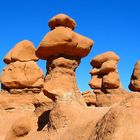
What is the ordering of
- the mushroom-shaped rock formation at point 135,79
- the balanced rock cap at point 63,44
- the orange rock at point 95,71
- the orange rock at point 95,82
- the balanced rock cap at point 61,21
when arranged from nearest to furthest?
the balanced rock cap at point 63,44, the balanced rock cap at point 61,21, the mushroom-shaped rock formation at point 135,79, the orange rock at point 95,82, the orange rock at point 95,71

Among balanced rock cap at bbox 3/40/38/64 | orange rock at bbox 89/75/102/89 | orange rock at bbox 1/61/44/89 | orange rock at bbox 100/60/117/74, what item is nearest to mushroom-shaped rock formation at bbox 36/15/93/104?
orange rock at bbox 1/61/44/89

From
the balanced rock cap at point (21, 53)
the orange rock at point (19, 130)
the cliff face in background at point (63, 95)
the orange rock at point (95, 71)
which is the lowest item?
the orange rock at point (19, 130)

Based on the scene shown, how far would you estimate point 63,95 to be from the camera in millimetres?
9852

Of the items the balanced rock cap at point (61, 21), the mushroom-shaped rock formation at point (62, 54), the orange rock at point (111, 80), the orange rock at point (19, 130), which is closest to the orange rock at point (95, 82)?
the orange rock at point (111, 80)

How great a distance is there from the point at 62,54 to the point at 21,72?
675 cm

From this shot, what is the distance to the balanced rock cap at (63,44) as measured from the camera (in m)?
10.7

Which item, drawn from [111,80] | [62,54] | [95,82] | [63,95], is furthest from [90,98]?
[63,95]

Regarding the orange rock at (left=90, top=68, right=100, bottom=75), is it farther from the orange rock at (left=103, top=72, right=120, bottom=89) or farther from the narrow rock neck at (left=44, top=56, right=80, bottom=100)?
the narrow rock neck at (left=44, top=56, right=80, bottom=100)

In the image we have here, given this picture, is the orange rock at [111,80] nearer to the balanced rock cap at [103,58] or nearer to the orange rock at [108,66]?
the orange rock at [108,66]

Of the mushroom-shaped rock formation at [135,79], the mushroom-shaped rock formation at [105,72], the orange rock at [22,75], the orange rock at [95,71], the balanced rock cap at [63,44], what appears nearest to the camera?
the balanced rock cap at [63,44]

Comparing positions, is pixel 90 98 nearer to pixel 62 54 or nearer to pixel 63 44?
pixel 62 54

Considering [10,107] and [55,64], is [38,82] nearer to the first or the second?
[10,107]

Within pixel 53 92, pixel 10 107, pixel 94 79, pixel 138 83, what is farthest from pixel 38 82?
pixel 53 92

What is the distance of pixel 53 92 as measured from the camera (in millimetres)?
9938
